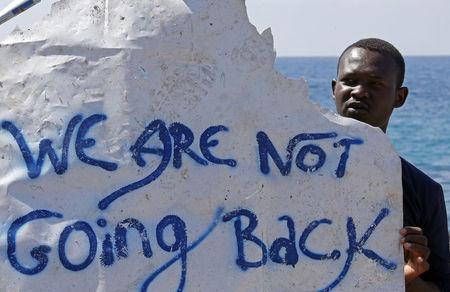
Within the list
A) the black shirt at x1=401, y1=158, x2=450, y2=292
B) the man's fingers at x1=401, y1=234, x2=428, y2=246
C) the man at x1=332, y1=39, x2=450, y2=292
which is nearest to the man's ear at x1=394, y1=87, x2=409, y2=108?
the man at x1=332, y1=39, x2=450, y2=292

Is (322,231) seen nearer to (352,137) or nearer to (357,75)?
(352,137)

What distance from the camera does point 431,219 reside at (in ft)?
10.6

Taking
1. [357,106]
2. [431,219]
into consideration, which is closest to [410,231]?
[431,219]

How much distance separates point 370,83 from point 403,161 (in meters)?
0.25

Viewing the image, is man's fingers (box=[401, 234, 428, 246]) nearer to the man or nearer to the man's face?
the man

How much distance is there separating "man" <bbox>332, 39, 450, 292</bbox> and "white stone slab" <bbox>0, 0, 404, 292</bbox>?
98 millimetres

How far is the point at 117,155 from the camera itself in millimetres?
2963

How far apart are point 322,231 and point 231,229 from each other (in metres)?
0.25

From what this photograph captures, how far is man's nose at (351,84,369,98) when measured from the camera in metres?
3.34

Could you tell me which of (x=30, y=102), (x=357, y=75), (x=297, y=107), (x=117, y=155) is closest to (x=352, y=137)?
(x=297, y=107)

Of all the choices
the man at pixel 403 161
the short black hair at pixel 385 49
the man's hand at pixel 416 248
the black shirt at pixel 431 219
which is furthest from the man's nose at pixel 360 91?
the man's hand at pixel 416 248

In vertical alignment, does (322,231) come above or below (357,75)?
below

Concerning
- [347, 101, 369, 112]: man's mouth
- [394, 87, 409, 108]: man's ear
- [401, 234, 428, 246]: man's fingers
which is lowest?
[401, 234, 428, 246]: man's fingers

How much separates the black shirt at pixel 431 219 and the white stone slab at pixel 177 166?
202 mm
